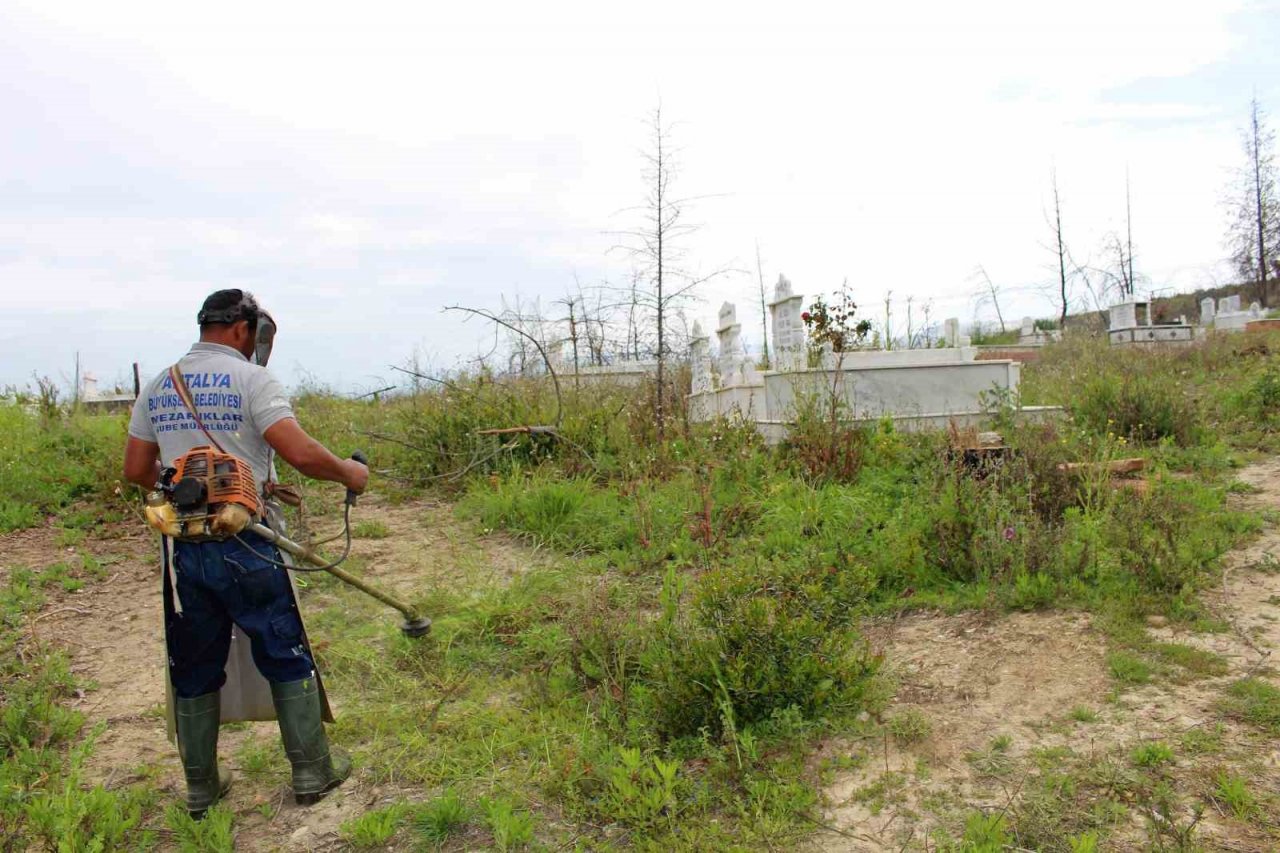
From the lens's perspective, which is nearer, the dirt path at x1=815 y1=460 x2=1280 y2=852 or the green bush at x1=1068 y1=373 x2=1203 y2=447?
the dirt path at x1=815 y1=460 x2=1280 y2=852

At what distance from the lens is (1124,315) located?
1839cm

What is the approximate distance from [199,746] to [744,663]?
201 centimetres

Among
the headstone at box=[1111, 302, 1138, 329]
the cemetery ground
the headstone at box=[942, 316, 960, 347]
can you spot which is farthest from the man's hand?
the headstone at box=[1111, 302, 1138, 329]

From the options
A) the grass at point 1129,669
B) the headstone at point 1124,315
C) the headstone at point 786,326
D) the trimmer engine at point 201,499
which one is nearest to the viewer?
the trimmer engine at point 201,499

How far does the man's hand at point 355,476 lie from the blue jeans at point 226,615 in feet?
1.13

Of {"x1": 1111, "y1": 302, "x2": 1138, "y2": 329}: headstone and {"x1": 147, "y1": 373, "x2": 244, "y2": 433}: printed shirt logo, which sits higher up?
{"x1": 1111, "y1": 302, "x2": 1138, "y2": 329}: headstone

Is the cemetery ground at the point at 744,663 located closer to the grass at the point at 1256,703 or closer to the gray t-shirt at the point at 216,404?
the grass at the point at 1256,703

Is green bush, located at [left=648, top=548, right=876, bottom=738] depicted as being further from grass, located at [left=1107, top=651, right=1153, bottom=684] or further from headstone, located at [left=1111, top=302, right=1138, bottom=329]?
headstone, located at [left=1111, top=302, right=1138, bottom=329]

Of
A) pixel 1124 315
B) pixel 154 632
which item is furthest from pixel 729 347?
pixel 1124 315

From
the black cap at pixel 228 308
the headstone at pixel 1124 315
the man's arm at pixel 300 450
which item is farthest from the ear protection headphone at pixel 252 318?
the headstone at pixel 1124 315

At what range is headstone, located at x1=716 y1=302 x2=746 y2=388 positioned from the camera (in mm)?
9477

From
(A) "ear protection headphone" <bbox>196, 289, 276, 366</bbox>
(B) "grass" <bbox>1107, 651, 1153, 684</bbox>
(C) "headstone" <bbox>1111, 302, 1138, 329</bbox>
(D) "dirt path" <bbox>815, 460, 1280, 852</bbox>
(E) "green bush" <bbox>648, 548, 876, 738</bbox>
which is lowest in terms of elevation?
(D) "dirt path" <bbox>815, 460, 1280, 852</bbox>

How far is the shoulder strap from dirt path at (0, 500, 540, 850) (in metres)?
1.38

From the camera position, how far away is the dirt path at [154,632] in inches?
128
